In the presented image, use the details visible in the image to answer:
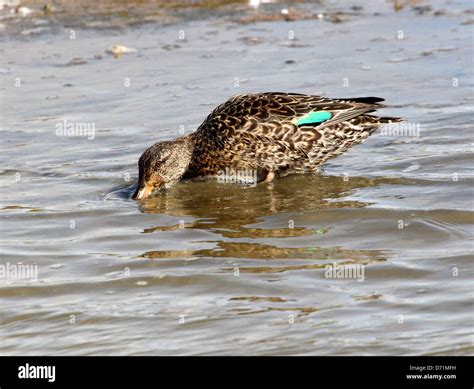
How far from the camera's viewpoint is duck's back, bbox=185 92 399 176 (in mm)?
9719

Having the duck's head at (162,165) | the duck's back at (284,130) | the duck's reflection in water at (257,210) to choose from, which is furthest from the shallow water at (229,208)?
the duck's back at (284,130)

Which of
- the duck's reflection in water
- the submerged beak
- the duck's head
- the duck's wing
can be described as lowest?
the duck's reflection in water

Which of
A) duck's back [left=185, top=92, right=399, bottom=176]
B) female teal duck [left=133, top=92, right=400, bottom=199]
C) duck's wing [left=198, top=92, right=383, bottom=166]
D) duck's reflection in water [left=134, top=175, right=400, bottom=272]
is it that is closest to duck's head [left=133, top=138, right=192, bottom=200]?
female teal duck [left=133, top=92, right=400, bottom=199]

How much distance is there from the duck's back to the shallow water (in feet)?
0.84

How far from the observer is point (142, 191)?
31.6ft

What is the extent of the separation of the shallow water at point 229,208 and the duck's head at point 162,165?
15 centimetres

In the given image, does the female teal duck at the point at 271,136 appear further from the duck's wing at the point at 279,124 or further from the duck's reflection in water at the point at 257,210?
the duck's reflection in water at the point at 257,210

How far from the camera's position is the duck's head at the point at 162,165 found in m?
9.67

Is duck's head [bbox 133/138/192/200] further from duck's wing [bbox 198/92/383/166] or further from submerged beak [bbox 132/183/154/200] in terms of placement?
duck's wing [bbox 198/92/383/166]

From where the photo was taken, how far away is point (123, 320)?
673 cm

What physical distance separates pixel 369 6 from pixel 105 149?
720 centimetres

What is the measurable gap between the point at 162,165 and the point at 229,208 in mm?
906

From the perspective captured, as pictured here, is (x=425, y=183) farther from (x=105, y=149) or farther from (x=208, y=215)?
(x=105, y=149)

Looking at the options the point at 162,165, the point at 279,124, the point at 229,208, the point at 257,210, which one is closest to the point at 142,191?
the point at 162,165
